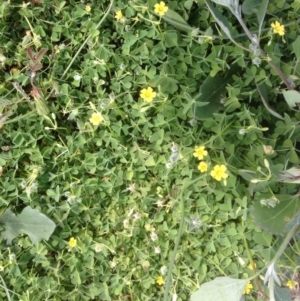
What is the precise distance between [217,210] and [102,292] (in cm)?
46

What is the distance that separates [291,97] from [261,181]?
26 cm

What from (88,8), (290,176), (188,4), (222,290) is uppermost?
(88,8)

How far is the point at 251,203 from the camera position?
54.2 inches

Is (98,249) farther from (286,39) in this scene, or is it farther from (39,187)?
(286,39)

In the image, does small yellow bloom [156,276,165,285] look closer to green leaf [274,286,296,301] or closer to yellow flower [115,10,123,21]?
green leaf [274,286,296,301]

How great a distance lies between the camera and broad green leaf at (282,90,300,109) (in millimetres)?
1279

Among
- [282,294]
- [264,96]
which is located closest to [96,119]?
[264,96]

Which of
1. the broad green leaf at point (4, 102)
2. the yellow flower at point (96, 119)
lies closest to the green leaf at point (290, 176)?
the yellow flower at point (96, 119)

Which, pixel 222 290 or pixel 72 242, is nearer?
pixel 222 290

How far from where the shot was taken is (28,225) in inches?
55.1

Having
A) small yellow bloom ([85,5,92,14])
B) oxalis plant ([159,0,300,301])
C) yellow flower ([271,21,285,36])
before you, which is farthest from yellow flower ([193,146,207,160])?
small yellow bloom ([85,5,92,14])

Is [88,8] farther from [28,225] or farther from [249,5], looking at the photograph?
[28,225]

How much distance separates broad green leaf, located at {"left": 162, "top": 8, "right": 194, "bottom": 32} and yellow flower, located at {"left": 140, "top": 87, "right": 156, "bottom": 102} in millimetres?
206

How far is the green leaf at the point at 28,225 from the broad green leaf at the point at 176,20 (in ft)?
2.34
